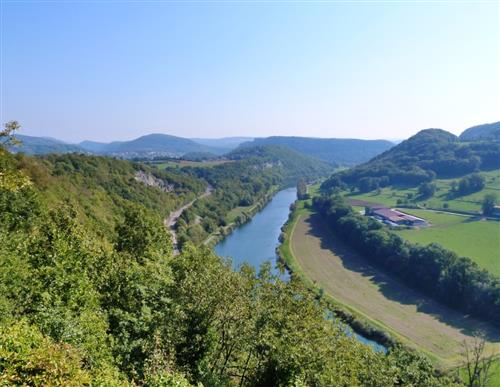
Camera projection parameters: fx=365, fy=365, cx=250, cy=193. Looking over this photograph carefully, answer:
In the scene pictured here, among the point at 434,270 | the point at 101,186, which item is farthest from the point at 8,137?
the point at 101,186

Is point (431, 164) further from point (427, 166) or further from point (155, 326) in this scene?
point (155, 326)

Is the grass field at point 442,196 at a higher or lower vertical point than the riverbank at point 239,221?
higher

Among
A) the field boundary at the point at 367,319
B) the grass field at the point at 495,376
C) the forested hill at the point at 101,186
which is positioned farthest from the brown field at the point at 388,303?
the forested hill at the point at 101,186

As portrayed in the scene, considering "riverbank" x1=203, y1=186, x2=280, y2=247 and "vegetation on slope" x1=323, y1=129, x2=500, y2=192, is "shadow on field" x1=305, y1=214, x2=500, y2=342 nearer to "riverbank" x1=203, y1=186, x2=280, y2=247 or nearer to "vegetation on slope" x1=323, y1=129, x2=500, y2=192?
"riverbank" x1=203, y1=186, x2=280, y2=247

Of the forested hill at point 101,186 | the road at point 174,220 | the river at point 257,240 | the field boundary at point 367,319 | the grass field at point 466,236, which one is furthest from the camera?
the road at point 174,220

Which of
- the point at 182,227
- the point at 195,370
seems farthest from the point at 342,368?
the point at 182,227

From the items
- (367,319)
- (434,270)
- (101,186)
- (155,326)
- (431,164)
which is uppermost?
(431,164)

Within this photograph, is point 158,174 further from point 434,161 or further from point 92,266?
point 434,161

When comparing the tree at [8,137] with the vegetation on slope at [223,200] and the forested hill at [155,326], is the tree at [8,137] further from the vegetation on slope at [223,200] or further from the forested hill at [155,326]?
the vegetation on slope at [223,200]
